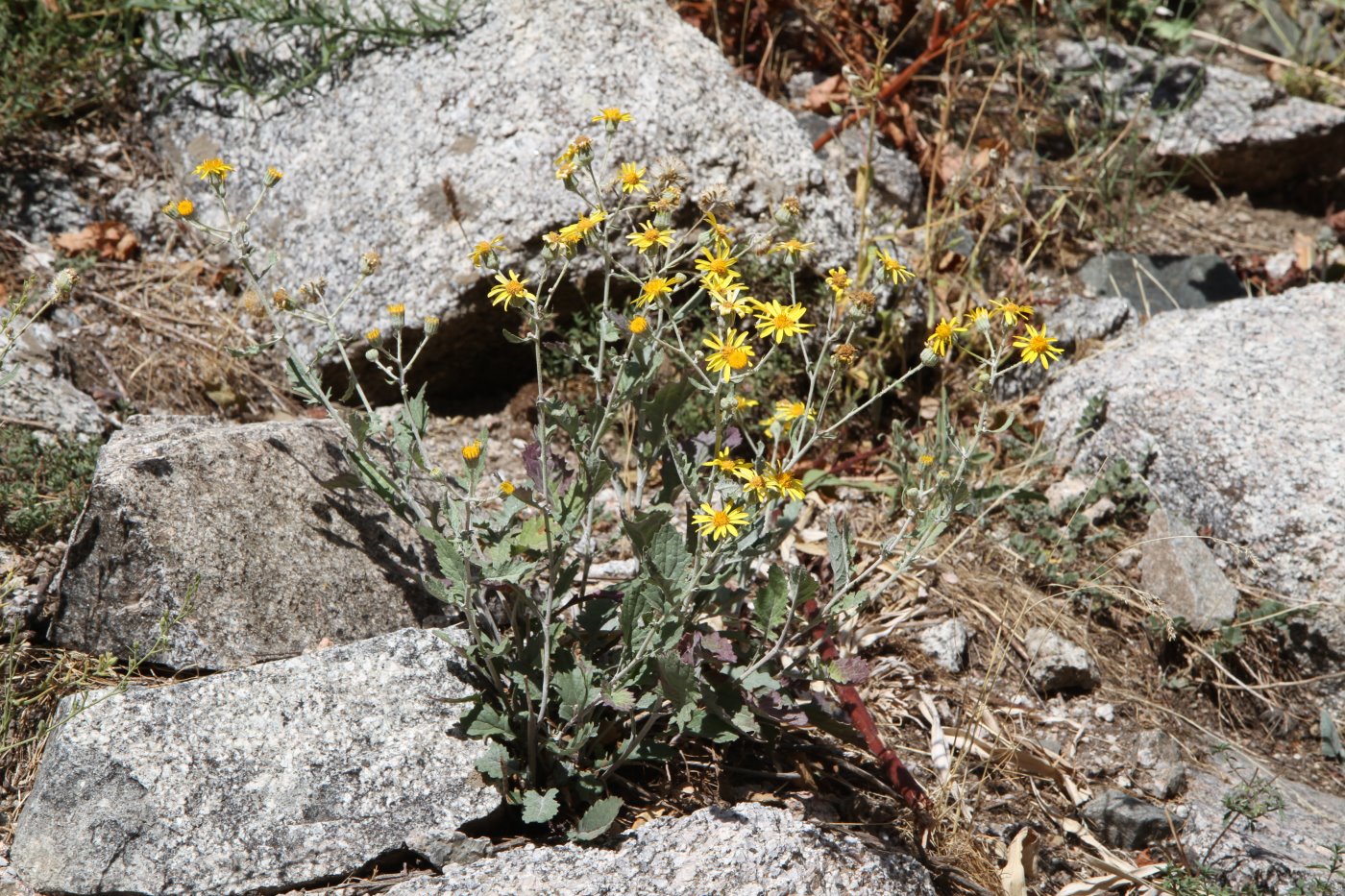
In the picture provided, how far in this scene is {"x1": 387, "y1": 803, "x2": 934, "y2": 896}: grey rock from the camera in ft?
6.91

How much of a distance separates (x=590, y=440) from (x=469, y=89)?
1960 mm

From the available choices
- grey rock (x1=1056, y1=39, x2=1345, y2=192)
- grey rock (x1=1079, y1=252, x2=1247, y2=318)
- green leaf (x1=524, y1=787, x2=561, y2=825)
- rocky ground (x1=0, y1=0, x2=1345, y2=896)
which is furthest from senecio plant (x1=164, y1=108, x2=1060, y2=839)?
grey rock (x1=1056, y1=39, x2=1345, y2=192)

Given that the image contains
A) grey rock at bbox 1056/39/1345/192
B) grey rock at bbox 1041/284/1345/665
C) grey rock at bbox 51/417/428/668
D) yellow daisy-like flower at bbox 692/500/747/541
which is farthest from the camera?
grey rock at bbox 1056/39/1345/192

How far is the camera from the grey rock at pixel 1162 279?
4316mm

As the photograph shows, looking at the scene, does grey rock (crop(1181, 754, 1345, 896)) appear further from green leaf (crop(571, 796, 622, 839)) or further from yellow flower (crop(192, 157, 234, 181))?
yellow flower (crop(192, 157, 234, 181))

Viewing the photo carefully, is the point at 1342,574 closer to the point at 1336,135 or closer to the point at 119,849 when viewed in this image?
the point at 1336,135

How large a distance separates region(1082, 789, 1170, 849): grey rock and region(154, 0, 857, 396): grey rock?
6.13 feet

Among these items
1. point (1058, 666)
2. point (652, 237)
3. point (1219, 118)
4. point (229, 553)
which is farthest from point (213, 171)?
point (1219, 118)

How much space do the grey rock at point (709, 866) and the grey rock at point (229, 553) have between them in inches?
30.0

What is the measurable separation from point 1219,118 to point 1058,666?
2980 millimetres

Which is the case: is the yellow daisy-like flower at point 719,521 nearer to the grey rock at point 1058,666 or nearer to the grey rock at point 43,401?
the grey rock at point 1058,666

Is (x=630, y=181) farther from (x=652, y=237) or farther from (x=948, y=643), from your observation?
(x=948, y=643)

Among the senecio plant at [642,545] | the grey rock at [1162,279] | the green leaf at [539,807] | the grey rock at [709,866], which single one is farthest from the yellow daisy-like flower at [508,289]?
the grey rock at [1162,279]

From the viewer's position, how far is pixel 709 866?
2.13m
